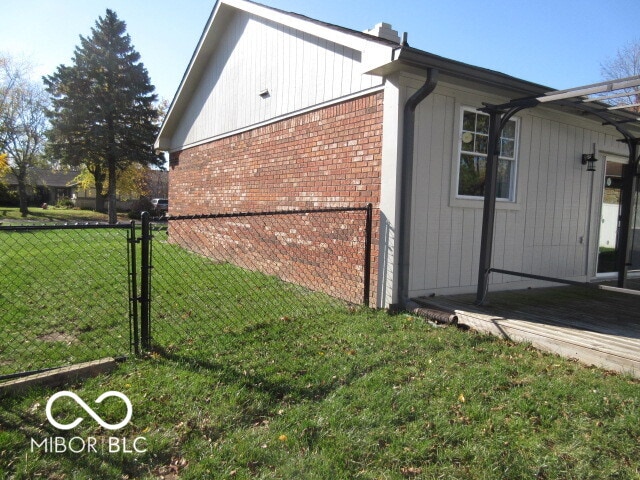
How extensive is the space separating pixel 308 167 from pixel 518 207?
3432 mm

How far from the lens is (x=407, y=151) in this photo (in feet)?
18.1

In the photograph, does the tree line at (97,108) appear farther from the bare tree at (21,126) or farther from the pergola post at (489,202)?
the pergola post at (489,202)

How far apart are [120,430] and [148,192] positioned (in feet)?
130

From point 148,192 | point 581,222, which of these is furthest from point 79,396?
point 148,192

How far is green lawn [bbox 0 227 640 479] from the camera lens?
8.40ft

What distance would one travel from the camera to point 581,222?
25.9 feet

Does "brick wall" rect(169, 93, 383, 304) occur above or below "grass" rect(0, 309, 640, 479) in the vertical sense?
above

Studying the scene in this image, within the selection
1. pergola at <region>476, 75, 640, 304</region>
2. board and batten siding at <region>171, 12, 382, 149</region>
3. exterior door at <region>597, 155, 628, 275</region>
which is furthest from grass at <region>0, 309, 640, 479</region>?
exterior door at <region>597, 155, 628, 275</region>

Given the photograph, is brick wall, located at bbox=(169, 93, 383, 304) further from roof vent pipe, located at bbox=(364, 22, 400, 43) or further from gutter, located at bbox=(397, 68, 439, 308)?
roof vent pipe, located at bbox=(364, 22, 400, 43)

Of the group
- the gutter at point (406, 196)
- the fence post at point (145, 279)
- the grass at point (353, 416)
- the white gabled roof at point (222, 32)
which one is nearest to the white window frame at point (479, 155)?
the gutter at point (406, 196)

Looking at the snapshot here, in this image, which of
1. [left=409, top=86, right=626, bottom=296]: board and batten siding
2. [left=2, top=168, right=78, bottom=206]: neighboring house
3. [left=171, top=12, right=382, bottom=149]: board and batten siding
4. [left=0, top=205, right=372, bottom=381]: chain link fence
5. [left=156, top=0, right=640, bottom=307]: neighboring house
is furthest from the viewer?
[left=2, top=168, right=78, bottom=206]: neighboring house

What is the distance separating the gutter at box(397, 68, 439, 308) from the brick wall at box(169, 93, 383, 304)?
402 mm

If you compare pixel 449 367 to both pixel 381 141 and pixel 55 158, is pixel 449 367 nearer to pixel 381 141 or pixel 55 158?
pixel 381 141

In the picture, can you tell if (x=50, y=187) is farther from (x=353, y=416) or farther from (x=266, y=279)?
(x=353, y=416)
